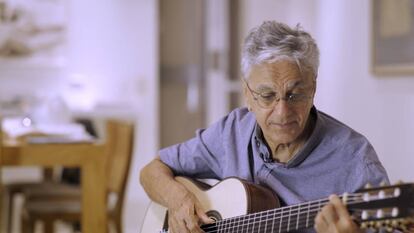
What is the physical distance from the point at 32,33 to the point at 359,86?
2.57m

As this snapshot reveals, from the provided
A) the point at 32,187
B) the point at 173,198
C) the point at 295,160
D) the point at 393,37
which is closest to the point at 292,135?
the point at 295,160

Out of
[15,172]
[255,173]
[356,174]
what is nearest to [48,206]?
[15,172]

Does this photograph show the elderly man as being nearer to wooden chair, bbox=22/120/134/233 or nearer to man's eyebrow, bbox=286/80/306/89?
man's eyebrow, bbox=286/80/306/89

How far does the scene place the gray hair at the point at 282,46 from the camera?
4.79 feet

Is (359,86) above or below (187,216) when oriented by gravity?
above

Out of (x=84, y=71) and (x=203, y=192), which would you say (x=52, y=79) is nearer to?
(x=84, y=71)

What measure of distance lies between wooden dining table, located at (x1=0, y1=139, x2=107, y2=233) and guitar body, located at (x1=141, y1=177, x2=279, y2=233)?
3.18ft

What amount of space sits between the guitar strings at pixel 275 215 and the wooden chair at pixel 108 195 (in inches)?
64.0

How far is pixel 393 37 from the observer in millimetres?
2643

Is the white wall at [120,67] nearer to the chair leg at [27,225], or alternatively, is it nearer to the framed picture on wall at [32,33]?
the framed picture on wall at [32,33]

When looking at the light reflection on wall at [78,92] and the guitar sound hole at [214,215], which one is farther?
the light reflection on wall at [78,92]

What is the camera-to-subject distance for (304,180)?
1.51 meters

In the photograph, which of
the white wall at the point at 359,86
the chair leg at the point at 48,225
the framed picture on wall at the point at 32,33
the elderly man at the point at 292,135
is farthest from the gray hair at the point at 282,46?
the framed picture on wall at the point at 32,33

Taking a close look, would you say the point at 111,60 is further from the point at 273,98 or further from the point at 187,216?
the point at 273,98
